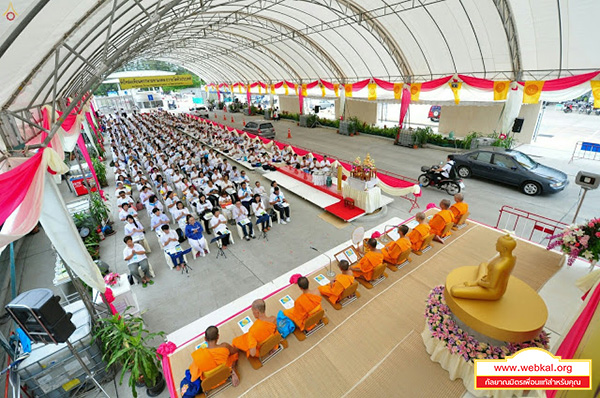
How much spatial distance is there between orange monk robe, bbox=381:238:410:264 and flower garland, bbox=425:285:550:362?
6.41ft

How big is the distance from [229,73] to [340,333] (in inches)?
1906

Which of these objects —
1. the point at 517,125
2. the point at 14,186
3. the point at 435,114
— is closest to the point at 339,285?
the point at 14,186

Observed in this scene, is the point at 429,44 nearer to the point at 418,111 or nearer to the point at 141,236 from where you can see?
the point at 418,111

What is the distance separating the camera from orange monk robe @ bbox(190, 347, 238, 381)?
13.1 ft

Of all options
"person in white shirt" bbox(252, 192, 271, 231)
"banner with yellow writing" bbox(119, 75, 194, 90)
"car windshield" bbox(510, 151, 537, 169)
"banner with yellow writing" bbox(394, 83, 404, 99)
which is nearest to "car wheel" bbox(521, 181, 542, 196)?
"car windshield" bbox(510, 151, 537, 169)

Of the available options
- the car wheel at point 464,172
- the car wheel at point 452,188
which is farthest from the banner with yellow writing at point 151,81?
the car wheel at point 452,188

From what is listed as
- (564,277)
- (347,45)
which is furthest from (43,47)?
(347,45)

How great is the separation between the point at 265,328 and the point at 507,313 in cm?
379

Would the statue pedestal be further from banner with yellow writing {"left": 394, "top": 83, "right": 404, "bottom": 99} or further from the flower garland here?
banner with yellow writing {"left": 394, "top": 83, "right": 404, "bottom": 99}

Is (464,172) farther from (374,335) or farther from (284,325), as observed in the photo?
(284,325)

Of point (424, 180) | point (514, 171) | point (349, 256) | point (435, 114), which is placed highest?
point (435, 114)

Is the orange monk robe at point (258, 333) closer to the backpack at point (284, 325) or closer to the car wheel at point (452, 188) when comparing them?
the backpack at point (284, 325)

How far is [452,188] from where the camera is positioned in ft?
37.0

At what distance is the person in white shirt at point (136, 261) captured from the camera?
6.93 metres
